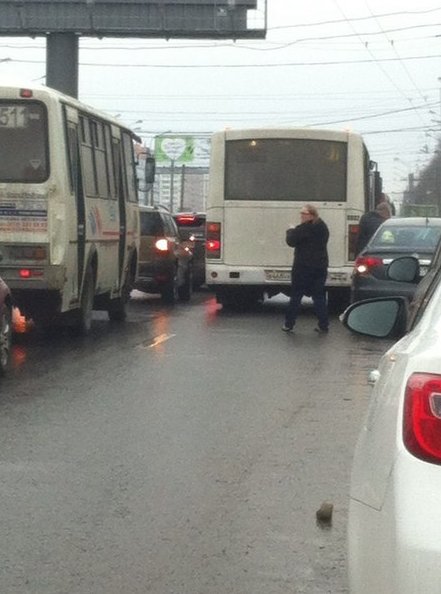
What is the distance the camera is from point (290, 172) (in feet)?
76.8

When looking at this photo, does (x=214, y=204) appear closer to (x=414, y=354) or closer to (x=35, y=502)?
(x=35, y=502)

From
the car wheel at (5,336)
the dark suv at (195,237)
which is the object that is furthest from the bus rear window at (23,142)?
Answer: the dark suv at (195,237)

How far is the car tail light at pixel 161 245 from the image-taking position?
2652 centimetres

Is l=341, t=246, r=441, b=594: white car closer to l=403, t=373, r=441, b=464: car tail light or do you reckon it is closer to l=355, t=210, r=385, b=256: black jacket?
l=403, t=373, r=441, b=464: car tail light

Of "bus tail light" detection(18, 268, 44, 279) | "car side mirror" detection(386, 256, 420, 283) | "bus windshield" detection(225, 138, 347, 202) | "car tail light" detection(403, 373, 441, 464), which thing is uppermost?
"bus windshield" detection(225, 138, 347, 202)

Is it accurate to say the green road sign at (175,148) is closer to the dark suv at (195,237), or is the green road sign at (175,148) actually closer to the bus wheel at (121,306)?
the dark suv at (195,237)

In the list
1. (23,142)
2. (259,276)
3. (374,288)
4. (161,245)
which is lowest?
(259,276)

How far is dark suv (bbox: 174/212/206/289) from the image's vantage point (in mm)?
30750

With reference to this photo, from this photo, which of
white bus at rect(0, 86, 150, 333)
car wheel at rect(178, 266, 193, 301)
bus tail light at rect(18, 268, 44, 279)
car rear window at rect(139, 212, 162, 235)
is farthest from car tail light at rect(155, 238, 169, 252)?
bus tail light at rect(18, 268, 44, 279)

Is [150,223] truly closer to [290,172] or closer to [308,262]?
[290,172]

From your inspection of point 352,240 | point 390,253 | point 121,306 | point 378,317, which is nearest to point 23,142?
point 390,253

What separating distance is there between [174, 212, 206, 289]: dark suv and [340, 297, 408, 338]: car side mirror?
24048 millimetres

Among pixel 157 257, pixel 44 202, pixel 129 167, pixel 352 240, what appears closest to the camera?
pixel 44 202

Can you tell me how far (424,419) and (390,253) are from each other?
15.4 meters
